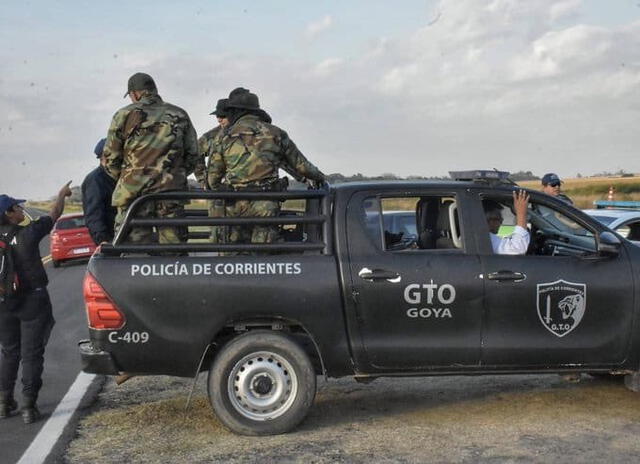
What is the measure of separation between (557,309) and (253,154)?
267cm

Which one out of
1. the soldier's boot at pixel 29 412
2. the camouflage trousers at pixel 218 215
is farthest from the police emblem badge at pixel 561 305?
the soldier's boot at pixel 29 412

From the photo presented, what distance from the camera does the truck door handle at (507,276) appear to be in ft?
19.0

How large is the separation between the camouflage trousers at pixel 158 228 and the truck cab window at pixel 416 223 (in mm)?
1498

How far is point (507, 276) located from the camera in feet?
19.0

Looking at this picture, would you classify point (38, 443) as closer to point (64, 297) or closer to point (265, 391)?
point (265, 391)

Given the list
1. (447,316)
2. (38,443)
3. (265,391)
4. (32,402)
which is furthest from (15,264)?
(447,316)

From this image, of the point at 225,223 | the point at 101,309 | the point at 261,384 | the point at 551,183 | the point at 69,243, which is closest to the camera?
the point at 101,309

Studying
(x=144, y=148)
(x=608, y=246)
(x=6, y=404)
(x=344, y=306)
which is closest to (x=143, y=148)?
(x=144, y=148)

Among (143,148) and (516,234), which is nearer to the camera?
(516,234)

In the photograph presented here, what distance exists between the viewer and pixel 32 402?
6172mm

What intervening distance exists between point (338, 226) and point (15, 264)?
8.22 ft

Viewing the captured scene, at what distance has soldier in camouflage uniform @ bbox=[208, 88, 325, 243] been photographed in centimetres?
670

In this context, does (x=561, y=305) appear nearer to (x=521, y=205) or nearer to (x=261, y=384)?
(x=521, y=205)

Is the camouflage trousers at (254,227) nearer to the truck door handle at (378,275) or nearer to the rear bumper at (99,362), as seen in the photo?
the truck door handle at (378,275)
